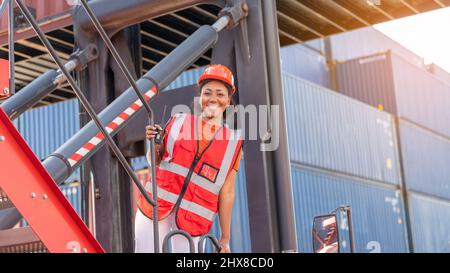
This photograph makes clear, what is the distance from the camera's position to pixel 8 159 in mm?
3783

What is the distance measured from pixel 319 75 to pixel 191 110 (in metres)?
30.0

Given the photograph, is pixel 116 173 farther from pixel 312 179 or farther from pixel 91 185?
pixel 312 179

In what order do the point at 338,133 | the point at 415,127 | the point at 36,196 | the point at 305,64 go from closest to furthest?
the point at 36,196
the point at 338,133
the point at 305,64
the point at 415,127

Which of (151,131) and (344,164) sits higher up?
(344,164)

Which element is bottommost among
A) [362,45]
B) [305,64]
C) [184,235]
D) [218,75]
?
[184,235]

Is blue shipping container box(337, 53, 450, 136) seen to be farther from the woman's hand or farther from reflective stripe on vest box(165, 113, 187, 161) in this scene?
the woman's hand

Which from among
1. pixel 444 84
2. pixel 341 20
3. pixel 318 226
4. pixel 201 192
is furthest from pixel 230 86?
pixel 444 84

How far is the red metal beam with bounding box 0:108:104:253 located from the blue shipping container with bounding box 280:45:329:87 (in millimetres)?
30342

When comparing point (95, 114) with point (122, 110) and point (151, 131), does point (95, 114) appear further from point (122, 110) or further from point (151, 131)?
point (122, 110)

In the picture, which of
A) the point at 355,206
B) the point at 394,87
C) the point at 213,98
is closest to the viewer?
the point at 213,98

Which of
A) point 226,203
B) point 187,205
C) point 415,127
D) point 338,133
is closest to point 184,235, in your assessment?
point 187,205

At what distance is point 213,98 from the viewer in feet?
17.8

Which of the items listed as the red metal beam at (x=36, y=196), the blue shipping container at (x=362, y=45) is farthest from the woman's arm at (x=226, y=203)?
the blue shipping container at (x=362, y=45)

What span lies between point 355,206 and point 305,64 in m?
8.99
